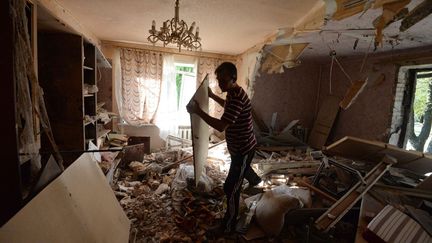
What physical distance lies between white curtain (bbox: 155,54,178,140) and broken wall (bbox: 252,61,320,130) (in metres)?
1.80

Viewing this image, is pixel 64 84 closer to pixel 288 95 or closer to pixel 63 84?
pixel 63 84

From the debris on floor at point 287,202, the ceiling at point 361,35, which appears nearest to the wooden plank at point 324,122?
the ceiling at point 361,35

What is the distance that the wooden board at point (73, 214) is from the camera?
0.79 m

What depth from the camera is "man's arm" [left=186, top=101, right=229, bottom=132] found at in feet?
5.68

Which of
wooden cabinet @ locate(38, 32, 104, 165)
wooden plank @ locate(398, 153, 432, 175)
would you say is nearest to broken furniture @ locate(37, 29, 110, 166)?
wooden cabinet @ locate(38, 32, 104, 165)

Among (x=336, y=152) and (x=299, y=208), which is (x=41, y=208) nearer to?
(x=299, y=208)

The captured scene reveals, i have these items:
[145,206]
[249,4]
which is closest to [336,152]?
[249,4]

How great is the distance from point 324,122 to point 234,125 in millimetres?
4016

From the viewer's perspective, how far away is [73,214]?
1.09 metres

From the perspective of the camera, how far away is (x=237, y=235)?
2008 mm

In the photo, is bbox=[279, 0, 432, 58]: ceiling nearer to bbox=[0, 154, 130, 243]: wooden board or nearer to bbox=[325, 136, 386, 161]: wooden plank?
bbox=[325, 136, 386, 161]: wooden plank

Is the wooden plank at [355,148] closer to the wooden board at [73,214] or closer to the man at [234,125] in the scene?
the man at [234,125]

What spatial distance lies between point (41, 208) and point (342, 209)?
1.94 metres

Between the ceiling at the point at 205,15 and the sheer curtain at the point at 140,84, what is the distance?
32.3 inches
